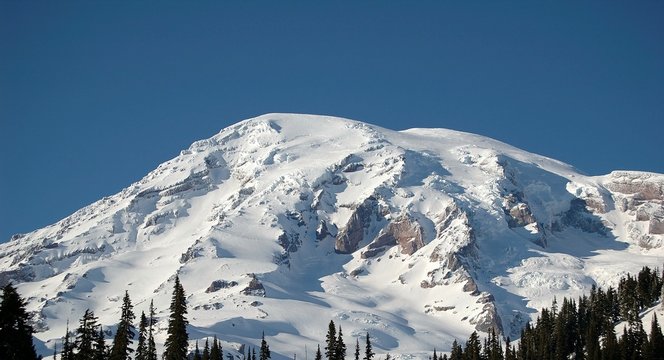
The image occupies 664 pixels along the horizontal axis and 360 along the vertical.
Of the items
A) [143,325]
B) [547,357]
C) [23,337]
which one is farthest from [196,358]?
[23,337]

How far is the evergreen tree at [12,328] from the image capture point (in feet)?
309

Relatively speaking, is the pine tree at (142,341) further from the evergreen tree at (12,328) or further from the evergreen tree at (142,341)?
the evergreen tree at (12,328)

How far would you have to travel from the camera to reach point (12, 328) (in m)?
95.1

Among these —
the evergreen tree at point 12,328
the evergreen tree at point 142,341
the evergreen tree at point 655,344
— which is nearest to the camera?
the evergreen tree at point 12,328

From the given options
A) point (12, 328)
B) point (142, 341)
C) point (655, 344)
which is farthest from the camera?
point (655, 344)

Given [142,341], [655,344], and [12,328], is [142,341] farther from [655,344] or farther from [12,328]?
[655,344]

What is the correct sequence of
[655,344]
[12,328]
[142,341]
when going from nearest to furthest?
[12,328] → [142,341] → [655,344]

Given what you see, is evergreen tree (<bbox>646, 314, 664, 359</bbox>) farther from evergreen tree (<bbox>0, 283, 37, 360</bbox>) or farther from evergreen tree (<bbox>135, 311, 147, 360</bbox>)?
evergreen tree (<bbox>0, 283, 37, 360</bbox>)

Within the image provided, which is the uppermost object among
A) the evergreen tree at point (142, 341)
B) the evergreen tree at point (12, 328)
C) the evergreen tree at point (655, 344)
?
the evergreen tree at point (655, 344)

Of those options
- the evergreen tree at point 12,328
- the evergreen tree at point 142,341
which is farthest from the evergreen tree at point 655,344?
the evergreen tree at point 12,328

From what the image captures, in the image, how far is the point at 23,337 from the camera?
96.0 meters

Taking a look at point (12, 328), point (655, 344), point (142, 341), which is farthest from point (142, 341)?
point (655, 344)

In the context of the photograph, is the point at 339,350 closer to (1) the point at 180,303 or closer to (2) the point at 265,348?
(2) the point at 265,348

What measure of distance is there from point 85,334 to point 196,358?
5164cm
